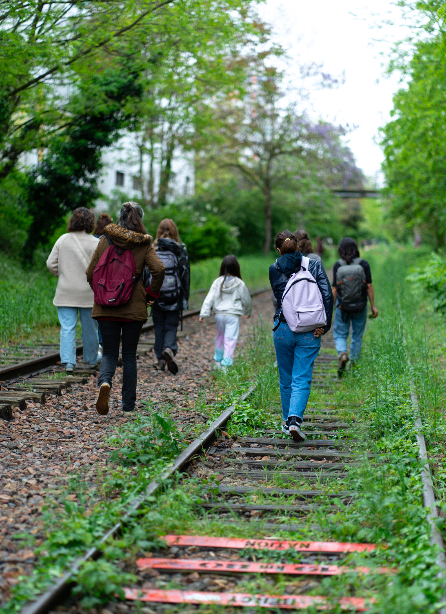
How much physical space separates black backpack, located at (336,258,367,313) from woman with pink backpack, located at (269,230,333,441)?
9.23 ft

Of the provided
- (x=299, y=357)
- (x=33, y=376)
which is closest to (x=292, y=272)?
(x=299, y=357)

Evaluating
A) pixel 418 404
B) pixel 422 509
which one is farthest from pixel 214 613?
pixel 418 404

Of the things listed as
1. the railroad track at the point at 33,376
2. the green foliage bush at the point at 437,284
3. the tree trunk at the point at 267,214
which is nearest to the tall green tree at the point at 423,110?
the green foliage bush at the point at 437,284

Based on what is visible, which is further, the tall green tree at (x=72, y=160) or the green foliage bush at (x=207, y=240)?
the green foliage bush at (x=207, y=240)

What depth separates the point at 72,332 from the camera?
331 inches

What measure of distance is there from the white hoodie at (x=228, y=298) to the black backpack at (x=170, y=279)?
44cm

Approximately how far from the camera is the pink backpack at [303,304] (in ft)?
18.7

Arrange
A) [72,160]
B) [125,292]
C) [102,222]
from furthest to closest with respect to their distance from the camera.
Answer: [72,160]
[102,222]
[125,292]

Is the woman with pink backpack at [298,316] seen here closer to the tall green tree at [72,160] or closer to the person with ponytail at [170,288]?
the person with ponytail at [170,288]

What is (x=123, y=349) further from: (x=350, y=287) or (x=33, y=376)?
(x=350, y=287)

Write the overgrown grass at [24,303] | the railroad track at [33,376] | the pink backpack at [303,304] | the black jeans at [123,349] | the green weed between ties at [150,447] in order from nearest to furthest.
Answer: the green weed between ties at [150,447] → the pink backpack at [303,304] → the black jeans at [123,349] → the railroad track at [33,376] → the overgrown grass at [24,303]

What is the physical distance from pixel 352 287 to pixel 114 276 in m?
3.78

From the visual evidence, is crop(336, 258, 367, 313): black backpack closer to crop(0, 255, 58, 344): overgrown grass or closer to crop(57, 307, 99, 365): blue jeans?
crop(57, 307, 99, 365): blue jeans

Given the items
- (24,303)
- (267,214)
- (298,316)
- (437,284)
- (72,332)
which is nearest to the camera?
(298,316)
